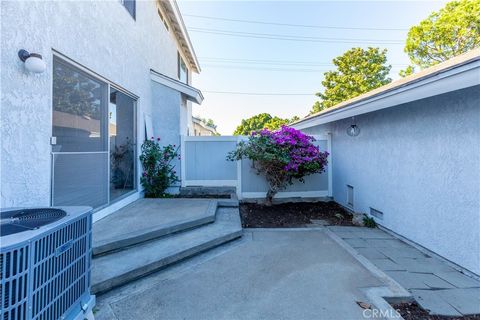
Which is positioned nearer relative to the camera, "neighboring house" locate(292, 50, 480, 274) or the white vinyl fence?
"neighboring house" locate(292, 50, 480, 274)

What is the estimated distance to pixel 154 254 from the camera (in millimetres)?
3299

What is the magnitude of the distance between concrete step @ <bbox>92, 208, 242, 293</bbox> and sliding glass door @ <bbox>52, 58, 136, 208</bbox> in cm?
125

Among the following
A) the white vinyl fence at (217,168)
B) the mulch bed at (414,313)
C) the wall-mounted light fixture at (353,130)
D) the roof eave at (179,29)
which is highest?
the roof eave at (179,29)

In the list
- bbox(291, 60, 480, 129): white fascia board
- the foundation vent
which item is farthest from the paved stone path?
bbox(291, 60, 480, 129): white fascia board

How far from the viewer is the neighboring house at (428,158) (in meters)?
3.16

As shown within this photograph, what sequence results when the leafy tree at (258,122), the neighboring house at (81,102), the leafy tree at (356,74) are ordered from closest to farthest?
the neighboring house at (81,102) < the leafy tree at (356,74) < the leafy tree at (258,122)

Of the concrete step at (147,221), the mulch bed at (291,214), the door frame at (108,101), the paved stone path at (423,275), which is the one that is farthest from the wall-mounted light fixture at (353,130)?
the door frame at (108,101)

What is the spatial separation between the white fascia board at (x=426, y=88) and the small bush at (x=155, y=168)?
187 inches

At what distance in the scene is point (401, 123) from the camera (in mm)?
4504

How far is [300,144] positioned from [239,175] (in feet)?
6.41

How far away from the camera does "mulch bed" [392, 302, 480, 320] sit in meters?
2.41

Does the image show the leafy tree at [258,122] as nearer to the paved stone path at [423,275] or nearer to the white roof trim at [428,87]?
the white roof trim at [428,87]

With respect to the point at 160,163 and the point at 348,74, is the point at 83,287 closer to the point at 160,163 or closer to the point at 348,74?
the point at 160,163

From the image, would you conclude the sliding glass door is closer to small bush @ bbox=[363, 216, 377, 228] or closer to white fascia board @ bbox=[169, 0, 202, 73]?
white fascia board @ bbox=[169, 0, 202, 73]
